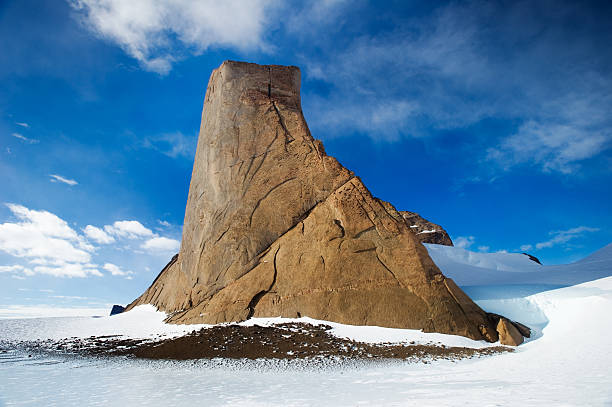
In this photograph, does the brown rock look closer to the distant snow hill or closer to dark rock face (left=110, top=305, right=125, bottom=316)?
the distant snow hill

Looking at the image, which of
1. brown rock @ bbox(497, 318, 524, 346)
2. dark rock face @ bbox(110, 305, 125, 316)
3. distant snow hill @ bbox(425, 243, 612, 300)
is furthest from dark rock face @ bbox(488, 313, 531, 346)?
dark rock face @ bbox(110, 305, 125, 316)

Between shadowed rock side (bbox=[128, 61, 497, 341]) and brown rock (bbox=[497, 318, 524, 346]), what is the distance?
0.26 m

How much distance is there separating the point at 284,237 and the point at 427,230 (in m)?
29.0

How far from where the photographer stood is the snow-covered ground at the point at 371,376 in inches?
228

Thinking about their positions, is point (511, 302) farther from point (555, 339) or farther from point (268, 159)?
point (268, 159)

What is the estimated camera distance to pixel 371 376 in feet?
25.5

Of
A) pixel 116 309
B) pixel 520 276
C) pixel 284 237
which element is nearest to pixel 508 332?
pixel 284 237

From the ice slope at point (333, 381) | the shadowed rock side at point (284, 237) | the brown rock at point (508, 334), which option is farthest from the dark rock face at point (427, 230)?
the ice slope at point (333, 381)

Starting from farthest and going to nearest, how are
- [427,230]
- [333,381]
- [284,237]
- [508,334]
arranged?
[427,230]
[284,237]
[508,334]
[333,381]

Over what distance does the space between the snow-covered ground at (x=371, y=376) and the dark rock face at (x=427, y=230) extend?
24.6 meters

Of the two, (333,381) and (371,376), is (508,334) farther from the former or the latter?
(333,381)

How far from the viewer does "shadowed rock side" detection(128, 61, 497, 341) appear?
12.2 m

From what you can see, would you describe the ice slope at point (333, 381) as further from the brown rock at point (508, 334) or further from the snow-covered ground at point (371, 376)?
the brown rock at point (508, 334)

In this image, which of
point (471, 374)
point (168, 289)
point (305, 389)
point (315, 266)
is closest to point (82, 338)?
point (168, 289)
